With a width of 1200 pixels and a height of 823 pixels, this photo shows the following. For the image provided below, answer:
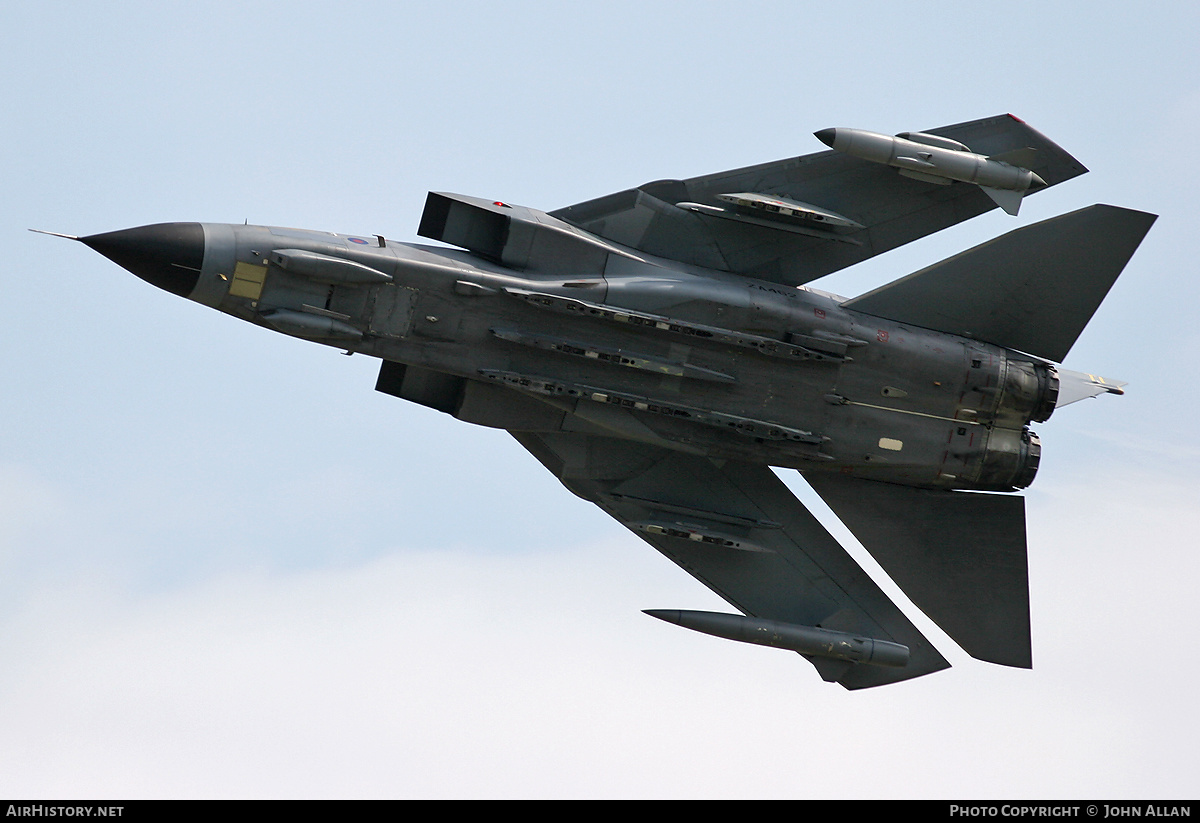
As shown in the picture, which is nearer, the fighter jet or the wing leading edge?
the fighter jet

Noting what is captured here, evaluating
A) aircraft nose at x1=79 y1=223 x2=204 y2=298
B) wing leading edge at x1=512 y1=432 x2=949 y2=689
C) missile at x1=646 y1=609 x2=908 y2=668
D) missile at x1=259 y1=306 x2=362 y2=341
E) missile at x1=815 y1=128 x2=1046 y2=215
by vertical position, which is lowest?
missile at x1=646 y1=609 x2=908 y2=668

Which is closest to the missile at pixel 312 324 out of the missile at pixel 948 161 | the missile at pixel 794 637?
the missile at pixel 794 637

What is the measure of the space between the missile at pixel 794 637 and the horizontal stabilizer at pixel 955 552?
1044 millimetres

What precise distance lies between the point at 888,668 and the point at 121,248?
1095cm

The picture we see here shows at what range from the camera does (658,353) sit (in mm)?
18438

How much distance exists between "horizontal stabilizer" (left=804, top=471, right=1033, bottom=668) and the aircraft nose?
8.38m

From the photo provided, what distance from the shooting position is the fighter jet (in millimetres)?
17781

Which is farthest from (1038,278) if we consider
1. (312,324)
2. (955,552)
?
(312,324)

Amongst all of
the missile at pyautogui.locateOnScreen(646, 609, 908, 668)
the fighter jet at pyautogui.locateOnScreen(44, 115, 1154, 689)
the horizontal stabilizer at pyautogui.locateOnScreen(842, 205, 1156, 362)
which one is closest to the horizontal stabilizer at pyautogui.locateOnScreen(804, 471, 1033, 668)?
the fighter jet at pyautogui.locateOnScreen(44, 115, 1154, 689)

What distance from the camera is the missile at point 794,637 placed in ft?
62.1

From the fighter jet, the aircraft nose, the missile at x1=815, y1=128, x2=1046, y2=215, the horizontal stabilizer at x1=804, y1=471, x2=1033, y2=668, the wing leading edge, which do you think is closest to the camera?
the aircraft nose

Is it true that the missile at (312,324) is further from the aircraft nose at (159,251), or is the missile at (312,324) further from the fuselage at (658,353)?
the aircraft nose at (159,251)

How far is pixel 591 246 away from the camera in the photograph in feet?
61.0

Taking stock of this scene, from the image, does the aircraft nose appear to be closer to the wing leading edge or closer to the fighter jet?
the fighter jet
